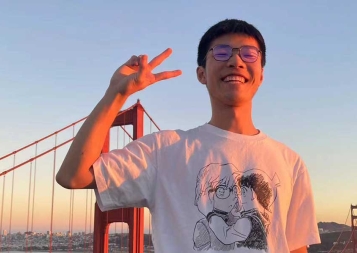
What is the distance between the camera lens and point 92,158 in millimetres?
1594

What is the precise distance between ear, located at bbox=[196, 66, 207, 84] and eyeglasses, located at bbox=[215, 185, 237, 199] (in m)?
0.49

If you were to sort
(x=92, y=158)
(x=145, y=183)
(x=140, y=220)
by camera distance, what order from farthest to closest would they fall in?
(x=140, y=220), (x=145, y=183), (x=92, y=158)

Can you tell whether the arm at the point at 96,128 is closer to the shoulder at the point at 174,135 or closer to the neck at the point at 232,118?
the shoulder at the point at 174,135

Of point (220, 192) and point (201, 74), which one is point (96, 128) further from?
point (201, 74)

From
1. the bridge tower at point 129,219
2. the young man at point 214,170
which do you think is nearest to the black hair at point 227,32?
the young man at point 214,170

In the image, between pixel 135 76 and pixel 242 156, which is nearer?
pixel 135 76

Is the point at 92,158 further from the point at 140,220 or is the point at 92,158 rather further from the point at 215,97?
the point at 140,220

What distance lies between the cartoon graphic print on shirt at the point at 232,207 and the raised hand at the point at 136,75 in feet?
1.16

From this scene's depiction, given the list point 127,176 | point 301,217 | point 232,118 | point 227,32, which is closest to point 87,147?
point 127,176

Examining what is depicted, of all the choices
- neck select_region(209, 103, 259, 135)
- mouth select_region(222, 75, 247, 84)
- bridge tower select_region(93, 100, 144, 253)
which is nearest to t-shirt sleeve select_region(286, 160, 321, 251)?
neck select_region(209, 103, 259, 135)

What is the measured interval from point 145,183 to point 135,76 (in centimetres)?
37

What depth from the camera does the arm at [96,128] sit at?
5.17 ft

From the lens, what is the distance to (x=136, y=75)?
5.45 ft

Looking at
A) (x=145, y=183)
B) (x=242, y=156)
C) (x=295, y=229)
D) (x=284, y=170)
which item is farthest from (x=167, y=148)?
(x=295, y=229)
